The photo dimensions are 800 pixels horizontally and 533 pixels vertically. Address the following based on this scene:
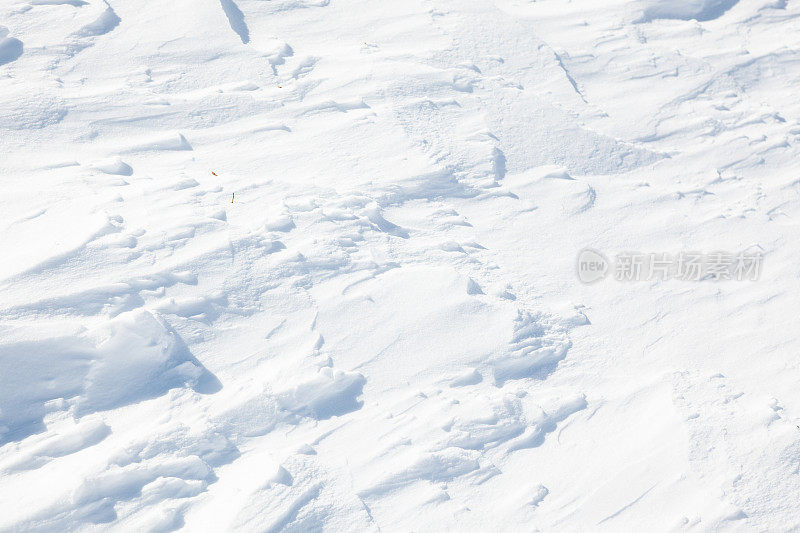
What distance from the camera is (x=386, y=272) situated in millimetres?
4402

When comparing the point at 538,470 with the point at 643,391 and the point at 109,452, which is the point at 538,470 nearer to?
the point at 643,391

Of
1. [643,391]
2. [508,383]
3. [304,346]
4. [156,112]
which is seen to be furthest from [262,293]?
[643,391]

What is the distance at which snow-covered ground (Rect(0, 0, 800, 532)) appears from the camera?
351 cm

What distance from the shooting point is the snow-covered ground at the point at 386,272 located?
11.5 feet

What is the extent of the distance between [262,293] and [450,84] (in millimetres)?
2598

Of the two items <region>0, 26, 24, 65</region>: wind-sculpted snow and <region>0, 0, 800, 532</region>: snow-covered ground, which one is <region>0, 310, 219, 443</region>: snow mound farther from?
<region>0, 26, 24, 65</region>: wind-sculpted snow

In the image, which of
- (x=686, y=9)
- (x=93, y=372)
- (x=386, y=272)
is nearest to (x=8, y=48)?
(x=93, y=372)

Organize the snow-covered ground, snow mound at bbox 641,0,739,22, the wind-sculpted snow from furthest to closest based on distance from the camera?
snow mound at bbox 641,0,739,22, the wind-sculpted snow, the snow-covered ground

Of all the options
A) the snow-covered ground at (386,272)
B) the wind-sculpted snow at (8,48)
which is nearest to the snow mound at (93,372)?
the snow-covered ground at (386,272)

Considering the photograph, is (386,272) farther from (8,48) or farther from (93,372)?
(8,48)

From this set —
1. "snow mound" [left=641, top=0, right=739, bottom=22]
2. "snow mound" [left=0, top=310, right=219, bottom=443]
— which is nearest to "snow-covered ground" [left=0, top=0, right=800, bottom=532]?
"snow mound" [left=0, top=310, right=219, bottom=443]

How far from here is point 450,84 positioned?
568 cm

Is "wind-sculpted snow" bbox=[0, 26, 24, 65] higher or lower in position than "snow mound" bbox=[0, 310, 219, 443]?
higher

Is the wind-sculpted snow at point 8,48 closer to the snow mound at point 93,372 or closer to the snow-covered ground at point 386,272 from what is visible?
the snow-covered ground at point 386,272
